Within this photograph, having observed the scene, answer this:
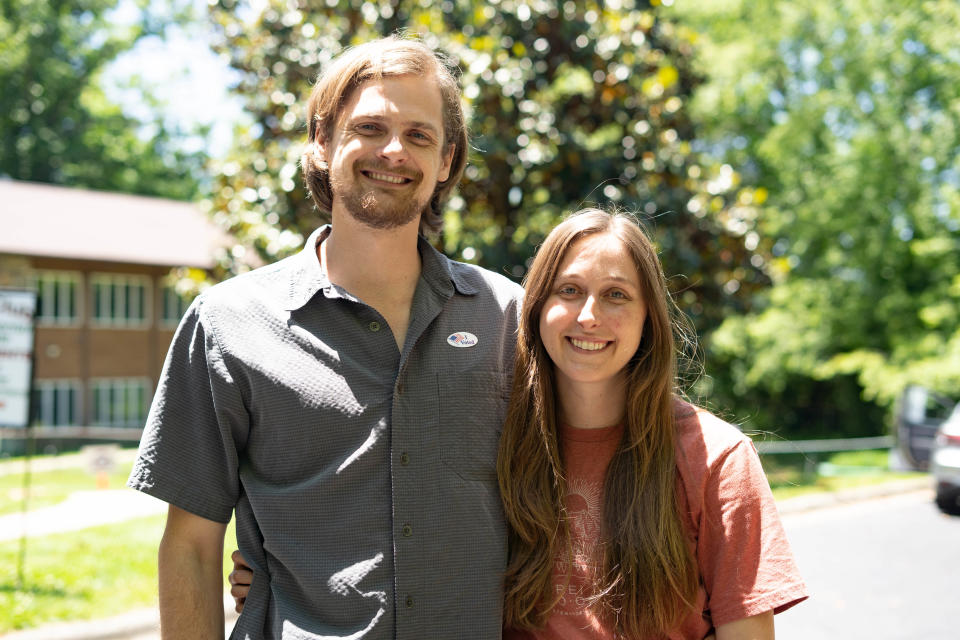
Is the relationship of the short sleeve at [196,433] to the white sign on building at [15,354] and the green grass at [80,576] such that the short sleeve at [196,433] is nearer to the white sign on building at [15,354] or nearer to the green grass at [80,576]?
the green grass at [80,576]

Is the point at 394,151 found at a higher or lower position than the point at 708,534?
higher

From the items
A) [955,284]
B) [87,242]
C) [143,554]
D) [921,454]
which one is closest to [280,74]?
[143,554]

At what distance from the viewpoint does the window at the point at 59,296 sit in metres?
27.3

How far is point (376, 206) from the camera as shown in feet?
7.99

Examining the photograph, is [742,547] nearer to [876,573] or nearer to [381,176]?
[381,176]

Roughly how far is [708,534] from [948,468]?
10.5m

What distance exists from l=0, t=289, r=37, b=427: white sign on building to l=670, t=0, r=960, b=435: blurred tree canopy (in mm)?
16012

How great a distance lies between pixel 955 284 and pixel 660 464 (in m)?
21.1

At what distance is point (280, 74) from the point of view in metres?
7.59

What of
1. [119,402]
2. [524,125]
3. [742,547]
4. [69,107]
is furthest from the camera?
[69,107]

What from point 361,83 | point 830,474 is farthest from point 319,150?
point 830,474

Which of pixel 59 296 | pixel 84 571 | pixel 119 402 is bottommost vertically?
pixel 119 402

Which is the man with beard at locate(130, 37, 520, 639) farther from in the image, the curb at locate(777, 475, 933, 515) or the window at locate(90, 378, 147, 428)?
the window at locate(90, 378, 147, 428)

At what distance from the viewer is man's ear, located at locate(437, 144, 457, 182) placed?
107 inches
